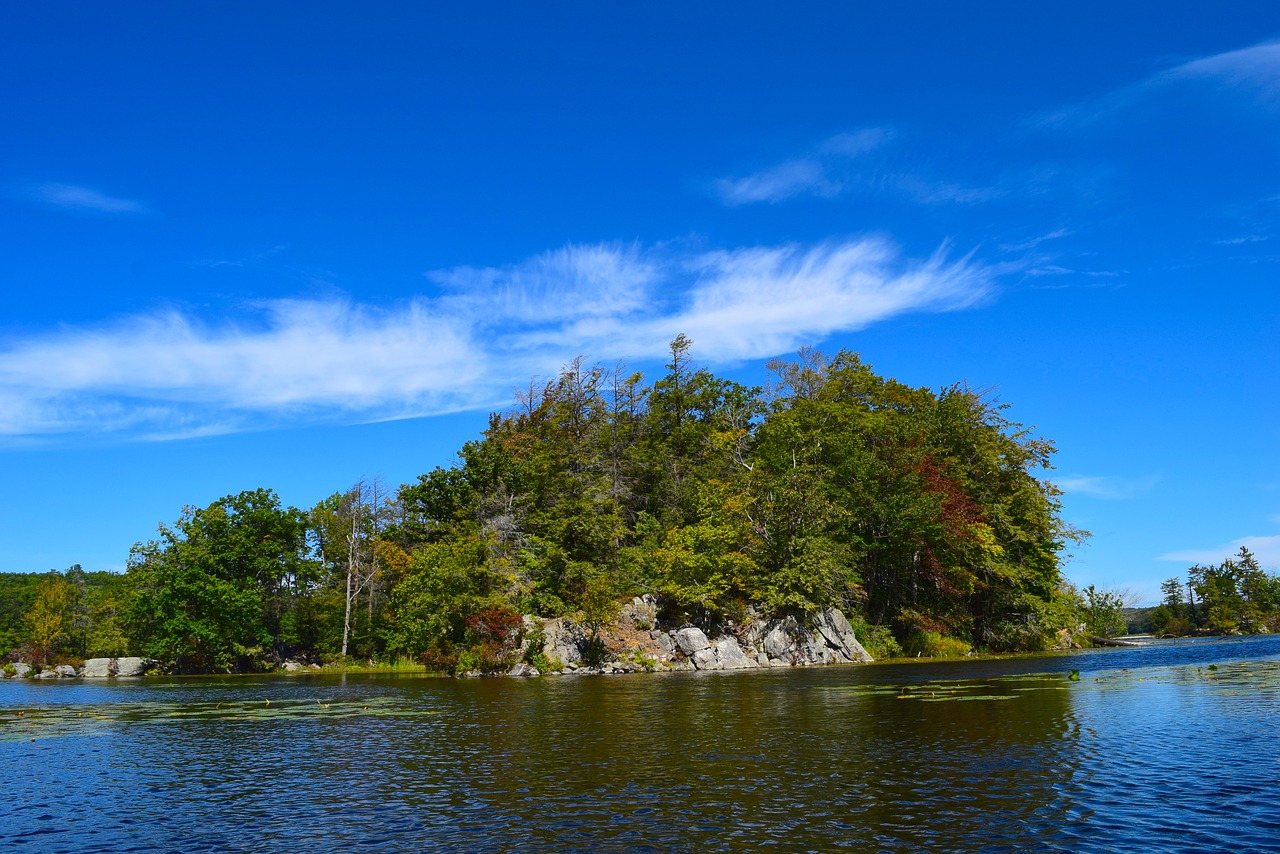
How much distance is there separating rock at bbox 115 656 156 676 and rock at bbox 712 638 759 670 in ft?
217

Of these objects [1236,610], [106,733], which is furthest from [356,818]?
[1236,610]

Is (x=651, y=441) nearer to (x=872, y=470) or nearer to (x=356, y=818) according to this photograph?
(x=872, y=470)

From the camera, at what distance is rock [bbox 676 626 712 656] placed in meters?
64.4

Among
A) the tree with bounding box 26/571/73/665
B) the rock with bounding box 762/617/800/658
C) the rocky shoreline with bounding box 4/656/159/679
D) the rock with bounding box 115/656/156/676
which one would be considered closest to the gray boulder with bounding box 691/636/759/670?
the rock with bounding box 762/617/800/658

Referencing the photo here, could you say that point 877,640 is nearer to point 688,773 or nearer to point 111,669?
point 688,773

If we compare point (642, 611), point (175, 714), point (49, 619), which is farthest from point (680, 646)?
point (49, 619)

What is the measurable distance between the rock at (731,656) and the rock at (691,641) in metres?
1.01

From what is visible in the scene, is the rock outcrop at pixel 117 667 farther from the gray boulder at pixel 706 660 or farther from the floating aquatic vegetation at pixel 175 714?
the gray boulder at pixel 706 660

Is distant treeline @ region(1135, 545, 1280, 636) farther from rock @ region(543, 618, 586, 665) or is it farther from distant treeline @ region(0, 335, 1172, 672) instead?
rock @ region(543, 618, 586, 665)

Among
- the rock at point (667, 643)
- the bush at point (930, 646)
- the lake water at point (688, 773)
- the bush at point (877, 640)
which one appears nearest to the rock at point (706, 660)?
the rock at point (667, 643)

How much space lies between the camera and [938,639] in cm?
7225

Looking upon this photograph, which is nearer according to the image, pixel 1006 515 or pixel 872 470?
pixel 872 470

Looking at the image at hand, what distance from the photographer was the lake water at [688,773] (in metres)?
14.1

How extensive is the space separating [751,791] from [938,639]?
61.6m
